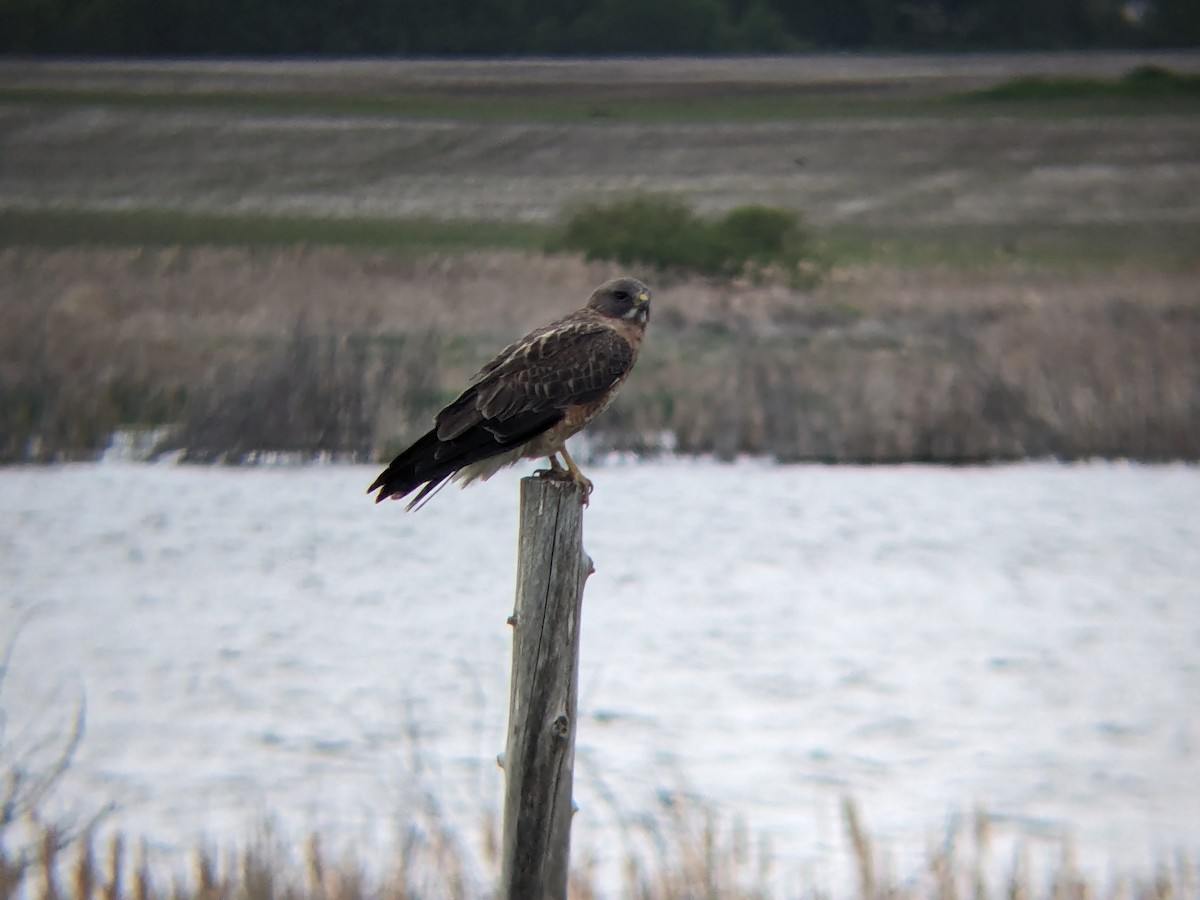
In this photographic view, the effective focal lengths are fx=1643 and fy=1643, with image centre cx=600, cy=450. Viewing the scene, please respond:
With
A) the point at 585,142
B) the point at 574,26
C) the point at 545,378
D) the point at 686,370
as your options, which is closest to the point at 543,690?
the point at 545,378

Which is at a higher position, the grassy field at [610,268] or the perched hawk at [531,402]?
the grassy field at [610,268]

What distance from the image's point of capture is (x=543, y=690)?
393 centimetres

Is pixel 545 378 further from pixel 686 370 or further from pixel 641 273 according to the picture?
pixel 641 273

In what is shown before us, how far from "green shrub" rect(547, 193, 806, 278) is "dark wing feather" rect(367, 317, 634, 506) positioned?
60.0 feet

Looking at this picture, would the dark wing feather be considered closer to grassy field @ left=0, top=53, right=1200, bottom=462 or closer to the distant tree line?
grassy field @ left=0, top=53, right=1200, bottom=462

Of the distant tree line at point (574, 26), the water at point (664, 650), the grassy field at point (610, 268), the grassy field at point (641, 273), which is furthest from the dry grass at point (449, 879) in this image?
the distant tree line at point (574, 26)

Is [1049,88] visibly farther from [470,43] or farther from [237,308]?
[237,308]

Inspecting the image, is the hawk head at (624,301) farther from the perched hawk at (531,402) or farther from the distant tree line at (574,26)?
the distant tree line at (574,26)

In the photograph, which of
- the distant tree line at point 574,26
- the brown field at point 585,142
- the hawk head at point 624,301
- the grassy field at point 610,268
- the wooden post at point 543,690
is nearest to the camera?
the wooden post at point 543,690

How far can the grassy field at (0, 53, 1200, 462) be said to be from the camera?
48.9 feet

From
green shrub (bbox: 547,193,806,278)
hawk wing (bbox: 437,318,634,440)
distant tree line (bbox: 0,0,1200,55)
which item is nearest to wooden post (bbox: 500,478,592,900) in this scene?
hawk wing (bbox: 437,318,634,440)

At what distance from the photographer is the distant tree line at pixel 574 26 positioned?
109 feet

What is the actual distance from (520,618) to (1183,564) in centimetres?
1106

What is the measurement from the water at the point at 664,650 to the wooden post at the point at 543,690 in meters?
2.00
